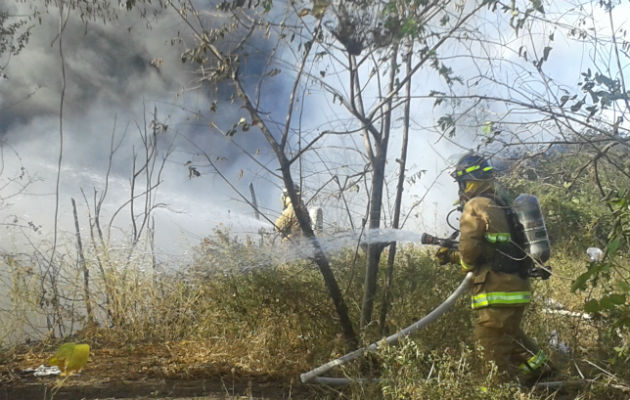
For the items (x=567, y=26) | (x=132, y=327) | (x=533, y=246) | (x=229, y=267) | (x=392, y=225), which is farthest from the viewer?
(x=132, y=327)

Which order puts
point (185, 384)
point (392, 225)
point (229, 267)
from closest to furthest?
1. point (185, 384)
2. point (392, 225)
3. point (229, 267)

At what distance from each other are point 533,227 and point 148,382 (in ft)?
9.16

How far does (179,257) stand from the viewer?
5133mm

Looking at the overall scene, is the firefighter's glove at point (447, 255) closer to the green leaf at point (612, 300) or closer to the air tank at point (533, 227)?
the air tank at point (533, 227)

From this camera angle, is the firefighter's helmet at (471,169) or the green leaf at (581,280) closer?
the green leaf at (581,280)

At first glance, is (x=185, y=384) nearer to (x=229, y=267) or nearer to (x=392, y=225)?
(x=229, y=267)

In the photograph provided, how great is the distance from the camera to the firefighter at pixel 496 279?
371cm

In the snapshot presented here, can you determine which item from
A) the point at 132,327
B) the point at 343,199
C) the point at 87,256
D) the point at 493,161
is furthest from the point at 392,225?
the point at 87,256

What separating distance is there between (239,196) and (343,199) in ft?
2.45

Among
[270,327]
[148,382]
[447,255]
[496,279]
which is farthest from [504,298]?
[148,382]

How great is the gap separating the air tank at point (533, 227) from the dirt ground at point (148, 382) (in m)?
1.70

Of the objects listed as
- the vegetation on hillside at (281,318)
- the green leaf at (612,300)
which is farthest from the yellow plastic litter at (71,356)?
the green leaf at (612,300)

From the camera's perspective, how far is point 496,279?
3.76 metres

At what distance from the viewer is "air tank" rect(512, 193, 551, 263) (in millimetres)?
3658
